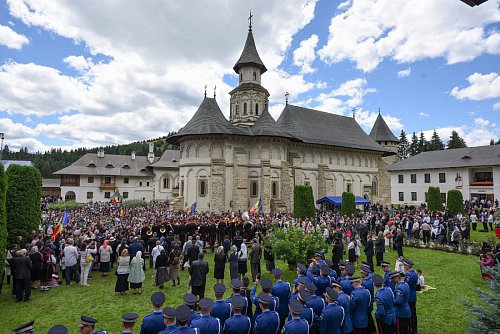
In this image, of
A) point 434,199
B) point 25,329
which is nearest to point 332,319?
point 25,329

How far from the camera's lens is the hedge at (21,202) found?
14617mm

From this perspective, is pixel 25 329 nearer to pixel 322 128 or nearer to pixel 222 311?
pixel 222 311

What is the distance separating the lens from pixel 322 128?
46750mm

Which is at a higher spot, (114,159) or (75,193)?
(114,159)

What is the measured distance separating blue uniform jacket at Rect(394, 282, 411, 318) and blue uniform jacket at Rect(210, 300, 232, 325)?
4073 mm

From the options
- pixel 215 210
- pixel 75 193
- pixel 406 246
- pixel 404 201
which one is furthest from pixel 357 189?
pixel 75 193

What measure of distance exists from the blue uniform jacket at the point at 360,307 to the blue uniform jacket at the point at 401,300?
0.81m

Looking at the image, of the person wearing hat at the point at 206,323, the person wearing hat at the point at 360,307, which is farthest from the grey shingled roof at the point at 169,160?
the person wearing hat at the point at 206,323

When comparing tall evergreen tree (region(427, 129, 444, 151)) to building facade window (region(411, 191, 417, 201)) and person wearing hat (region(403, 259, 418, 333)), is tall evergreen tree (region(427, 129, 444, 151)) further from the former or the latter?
person wearing hat (region(403, 259, 418, 333))

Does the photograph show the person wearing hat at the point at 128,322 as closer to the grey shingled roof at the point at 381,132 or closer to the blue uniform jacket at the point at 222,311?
the blue uniform jacket at the point at 222,311

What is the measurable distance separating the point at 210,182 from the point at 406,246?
2097cm

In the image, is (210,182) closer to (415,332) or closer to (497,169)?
(415,332)

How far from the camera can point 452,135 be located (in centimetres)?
7644

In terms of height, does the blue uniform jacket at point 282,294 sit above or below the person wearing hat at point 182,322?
below
